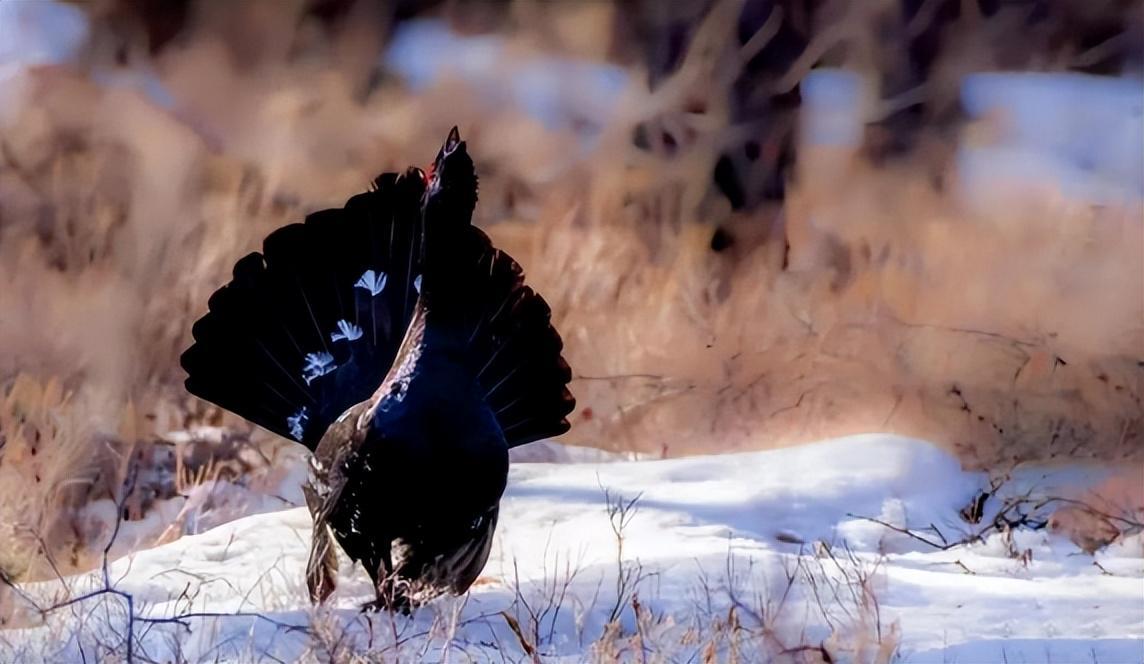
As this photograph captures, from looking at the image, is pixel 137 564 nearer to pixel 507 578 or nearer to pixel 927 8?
pixel 507 578

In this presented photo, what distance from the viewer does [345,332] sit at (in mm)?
2957

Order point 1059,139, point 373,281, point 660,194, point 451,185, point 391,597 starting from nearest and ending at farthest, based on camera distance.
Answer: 1. point 391,597
2. point 451,185
3. point 373,281
4. point 1059,139
5. point 660,194

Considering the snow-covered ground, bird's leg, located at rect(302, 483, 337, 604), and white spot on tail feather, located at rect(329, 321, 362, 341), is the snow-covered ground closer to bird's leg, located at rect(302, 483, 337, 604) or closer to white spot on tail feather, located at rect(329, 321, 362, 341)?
bird's leg, located at rect(302, 483, 337, 604)

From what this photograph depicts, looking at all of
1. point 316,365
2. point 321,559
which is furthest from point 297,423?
point 321,559

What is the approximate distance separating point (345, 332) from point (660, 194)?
180 cm

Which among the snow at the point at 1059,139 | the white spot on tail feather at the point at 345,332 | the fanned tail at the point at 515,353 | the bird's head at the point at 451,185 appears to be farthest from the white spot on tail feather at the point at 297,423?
the snow at the point at 1059,139

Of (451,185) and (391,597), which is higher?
(451,185)

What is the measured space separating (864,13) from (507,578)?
302cm

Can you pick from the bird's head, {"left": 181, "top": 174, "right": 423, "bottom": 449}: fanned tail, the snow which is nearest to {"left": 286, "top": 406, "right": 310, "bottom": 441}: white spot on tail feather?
{"left": 181, "top": 174, "right": 423, "bottom": 449}: fanned tail

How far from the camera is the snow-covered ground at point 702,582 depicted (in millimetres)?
1836

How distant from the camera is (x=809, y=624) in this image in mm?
2020

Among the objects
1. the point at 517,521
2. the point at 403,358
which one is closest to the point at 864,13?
the point at 517,521

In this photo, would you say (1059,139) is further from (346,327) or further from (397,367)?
(397,367)

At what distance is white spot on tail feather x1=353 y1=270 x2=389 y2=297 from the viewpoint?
2.92m
